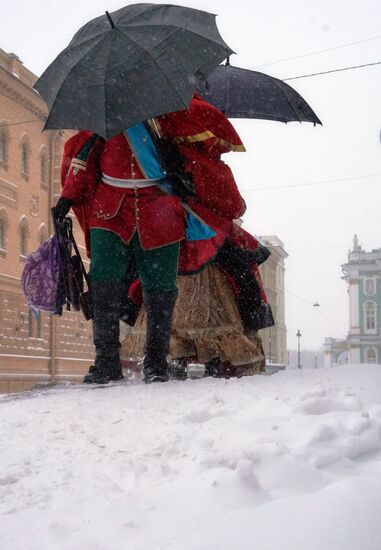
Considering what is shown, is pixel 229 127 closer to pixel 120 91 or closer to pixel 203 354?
A: pixel 120 91

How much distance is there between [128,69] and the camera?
405cm

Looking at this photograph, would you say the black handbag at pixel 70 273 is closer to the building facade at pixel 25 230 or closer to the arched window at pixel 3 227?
the building facade at pixel 25 230

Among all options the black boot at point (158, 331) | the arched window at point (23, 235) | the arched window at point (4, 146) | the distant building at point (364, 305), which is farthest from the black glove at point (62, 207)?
the distant building at point (364, 305)

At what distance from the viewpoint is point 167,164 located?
4.44 m

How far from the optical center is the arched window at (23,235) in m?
27.1

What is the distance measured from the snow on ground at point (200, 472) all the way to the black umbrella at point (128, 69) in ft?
5.19

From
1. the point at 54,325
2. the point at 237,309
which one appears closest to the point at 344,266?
the point at 54,325

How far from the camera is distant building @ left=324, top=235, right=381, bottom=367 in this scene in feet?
235

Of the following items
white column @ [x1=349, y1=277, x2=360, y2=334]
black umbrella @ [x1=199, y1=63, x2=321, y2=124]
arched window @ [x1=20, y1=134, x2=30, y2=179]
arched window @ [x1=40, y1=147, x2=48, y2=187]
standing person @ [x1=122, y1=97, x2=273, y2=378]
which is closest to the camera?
standing person @ [x1=122, y1=97, x2=273, y2=378]

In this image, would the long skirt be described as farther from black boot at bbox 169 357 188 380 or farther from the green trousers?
the green trousers

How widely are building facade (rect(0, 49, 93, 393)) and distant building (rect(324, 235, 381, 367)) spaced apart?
46.8m

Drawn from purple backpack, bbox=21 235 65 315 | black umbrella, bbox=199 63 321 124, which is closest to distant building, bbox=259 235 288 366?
black umbrella, bbox=199 63 321 124

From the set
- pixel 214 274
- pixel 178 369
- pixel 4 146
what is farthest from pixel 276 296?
pixel 178 369

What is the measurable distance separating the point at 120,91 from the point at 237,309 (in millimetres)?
1888
